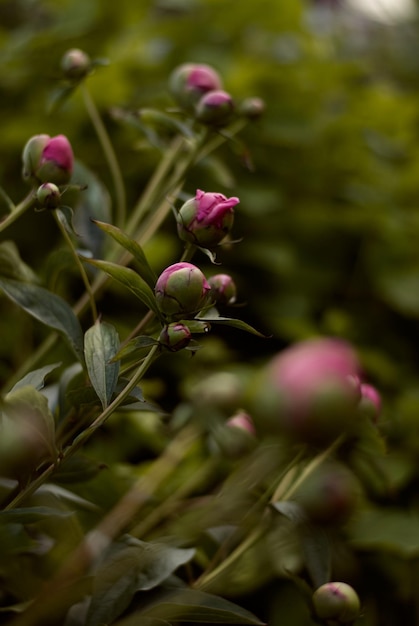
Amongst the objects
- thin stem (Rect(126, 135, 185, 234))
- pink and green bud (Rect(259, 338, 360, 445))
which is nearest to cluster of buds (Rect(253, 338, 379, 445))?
pink and green bud (Rect(259, 338, 360, 445))

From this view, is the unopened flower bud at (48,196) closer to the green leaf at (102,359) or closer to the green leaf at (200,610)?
the green leaf at (102,359)

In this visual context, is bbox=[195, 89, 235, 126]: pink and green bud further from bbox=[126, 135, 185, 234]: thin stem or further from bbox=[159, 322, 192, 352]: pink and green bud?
bbox=[159, 322, 192, 352]: pink and green bud

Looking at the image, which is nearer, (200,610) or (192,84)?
(200,610)

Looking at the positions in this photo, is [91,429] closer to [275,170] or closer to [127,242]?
[127,242]

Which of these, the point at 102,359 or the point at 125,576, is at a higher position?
the point at 102,359

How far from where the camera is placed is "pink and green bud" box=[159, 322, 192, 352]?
34cm

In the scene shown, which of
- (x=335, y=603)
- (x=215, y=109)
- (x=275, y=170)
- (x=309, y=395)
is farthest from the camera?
(x=275, y=170)

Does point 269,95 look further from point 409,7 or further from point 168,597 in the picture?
point 409,7

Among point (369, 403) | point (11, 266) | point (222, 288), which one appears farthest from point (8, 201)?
point (369, 403)

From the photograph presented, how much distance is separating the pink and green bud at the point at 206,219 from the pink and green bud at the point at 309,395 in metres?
0.11

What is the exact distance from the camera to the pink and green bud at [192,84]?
0.57 meters

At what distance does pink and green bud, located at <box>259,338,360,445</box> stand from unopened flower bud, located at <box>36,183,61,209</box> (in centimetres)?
18

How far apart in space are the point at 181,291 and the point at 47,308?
0.13 metres

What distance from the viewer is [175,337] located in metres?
0.34
